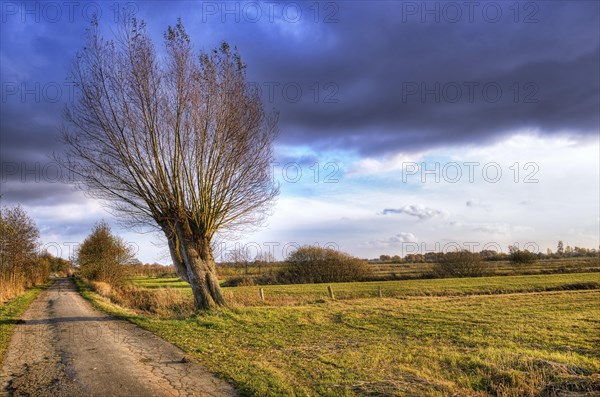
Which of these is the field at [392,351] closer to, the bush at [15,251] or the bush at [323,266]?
the bush at [15,251]

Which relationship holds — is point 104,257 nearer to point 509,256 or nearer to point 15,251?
point 15,251

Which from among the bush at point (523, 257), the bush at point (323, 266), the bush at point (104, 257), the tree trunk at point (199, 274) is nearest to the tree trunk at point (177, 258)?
the tree trunk at point (199, 274)

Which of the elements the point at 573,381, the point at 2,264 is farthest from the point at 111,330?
the point at 2,264

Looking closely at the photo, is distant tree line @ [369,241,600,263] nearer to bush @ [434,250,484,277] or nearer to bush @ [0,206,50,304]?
bush @ [434,250,484,277]

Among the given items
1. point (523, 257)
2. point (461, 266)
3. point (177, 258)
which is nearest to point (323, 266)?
point (461, 266)

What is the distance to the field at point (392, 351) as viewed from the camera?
263 inches

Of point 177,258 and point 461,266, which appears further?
point 461,266

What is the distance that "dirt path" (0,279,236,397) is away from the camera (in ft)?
21.5

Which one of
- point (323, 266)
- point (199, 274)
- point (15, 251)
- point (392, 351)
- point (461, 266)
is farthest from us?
point (461, 266)

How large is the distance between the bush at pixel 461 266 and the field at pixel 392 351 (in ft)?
162

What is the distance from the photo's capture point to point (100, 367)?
7930mm

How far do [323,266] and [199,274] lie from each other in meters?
49.3

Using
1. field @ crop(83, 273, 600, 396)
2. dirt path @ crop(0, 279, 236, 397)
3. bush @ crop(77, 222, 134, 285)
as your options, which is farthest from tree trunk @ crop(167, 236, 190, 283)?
bush @ crop(77, 222, 134, 285)

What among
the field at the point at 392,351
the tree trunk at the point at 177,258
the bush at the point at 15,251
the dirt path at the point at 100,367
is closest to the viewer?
the dirt path at the point at 100,367
